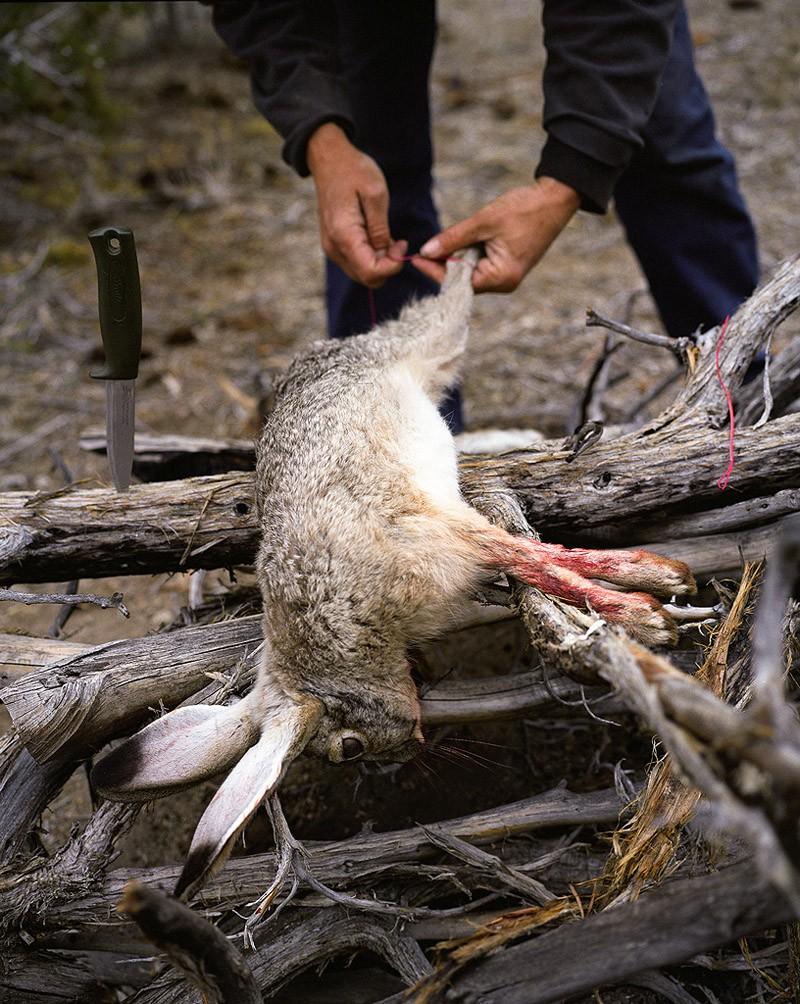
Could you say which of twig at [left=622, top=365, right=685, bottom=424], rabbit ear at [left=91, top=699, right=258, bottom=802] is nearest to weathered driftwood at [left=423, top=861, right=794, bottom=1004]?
rabbit ear at [left=91, top=699, right=258, bottom=802]

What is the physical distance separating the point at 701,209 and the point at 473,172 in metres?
3.45

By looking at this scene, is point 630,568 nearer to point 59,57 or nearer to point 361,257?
point 361,257

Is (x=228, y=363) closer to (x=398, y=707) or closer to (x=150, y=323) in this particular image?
(x=150, y=323)

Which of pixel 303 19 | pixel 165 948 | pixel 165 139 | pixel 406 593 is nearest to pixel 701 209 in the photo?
pixel 303 19

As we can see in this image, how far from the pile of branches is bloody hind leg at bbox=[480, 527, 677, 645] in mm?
58

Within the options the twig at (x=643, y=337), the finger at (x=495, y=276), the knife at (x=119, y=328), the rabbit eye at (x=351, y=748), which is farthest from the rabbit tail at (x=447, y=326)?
the rabbit eye at (x=351, y=748)

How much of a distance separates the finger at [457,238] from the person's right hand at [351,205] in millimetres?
150

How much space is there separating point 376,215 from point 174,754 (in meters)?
2.30

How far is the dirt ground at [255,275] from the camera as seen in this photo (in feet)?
10.3

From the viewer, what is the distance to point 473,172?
7230 mm

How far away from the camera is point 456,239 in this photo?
3.50m

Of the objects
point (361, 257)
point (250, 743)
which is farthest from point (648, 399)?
point (250, 743)

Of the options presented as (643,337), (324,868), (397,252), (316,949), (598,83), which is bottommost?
(316,949)

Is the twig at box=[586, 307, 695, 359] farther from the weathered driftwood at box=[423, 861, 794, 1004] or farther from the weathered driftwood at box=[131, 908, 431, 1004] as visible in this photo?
the weathered driftwood at box=[131, 908, 431, 1004]
